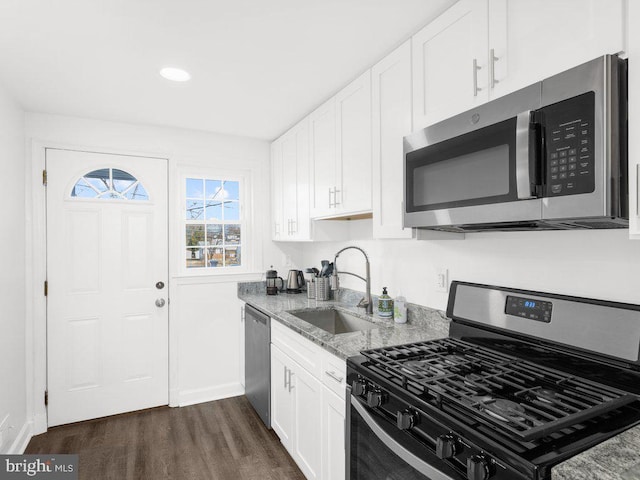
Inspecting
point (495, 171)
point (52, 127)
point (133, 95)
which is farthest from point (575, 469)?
point (52, 127)

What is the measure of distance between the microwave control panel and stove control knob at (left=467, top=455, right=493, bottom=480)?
0.72 meters

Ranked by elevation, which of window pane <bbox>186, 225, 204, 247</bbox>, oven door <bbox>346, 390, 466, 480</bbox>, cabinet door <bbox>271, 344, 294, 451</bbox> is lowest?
cabinet door <bbox>271, 344, 294, 451</bbox>

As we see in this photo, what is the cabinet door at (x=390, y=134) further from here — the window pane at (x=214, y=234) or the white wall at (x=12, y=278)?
the white wall at (x=12, y=278)

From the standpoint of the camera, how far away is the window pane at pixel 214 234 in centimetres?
335

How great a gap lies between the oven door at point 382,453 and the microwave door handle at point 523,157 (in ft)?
2.59

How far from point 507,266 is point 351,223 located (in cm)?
142

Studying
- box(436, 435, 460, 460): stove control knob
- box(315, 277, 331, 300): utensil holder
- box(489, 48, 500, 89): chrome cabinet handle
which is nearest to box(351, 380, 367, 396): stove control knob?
box(436, 435, 460, 460): stove control knob

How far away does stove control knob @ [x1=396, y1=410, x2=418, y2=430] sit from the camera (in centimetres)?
109

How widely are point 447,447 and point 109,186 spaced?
9.86 feet

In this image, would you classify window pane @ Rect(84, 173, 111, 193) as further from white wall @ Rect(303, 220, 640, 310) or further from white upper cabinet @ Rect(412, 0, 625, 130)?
white upper cabinet @ Rect(412, 0, 625, 130)

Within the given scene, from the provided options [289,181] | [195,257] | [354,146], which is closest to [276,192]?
[289,181]

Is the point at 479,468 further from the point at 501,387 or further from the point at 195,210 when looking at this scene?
the point at 195,210

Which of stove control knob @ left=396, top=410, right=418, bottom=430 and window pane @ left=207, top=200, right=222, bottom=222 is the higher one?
window pane @ left=207, top=200, right=222, bottom=222

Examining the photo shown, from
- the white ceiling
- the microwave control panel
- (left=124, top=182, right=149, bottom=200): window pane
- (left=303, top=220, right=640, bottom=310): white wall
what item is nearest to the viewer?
the microwave control panel
